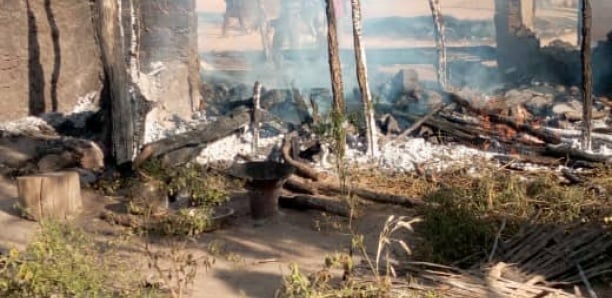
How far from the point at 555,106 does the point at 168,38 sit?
5.65m

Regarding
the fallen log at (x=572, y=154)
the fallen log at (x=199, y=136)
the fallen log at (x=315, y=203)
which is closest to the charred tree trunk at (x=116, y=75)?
the fallen log at (x=199, y=136)

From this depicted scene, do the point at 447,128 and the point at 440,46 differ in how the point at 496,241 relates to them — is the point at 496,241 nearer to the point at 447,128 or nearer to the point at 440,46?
the point at 447,128

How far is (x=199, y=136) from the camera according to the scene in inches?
405

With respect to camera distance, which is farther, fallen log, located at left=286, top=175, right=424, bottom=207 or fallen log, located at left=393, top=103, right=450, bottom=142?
fallen log, located at left=393, top=103, right=450, bottom=142

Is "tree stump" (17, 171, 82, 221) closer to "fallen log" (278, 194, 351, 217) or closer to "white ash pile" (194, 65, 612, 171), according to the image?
"fallen log" (278, 194, 351, 217)

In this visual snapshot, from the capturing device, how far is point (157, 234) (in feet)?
25.4

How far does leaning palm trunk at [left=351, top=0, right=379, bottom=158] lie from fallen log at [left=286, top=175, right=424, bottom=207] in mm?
1283

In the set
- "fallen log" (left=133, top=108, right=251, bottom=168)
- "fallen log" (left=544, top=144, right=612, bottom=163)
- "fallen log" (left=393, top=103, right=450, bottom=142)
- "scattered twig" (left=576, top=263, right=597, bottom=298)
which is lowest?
"scattered twig" (left=576, top=263, right=597, bottom=298)

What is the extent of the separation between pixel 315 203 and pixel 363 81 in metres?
2.09

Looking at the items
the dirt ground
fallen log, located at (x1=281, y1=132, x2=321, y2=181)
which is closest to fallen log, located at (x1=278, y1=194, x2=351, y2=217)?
the dirt ground

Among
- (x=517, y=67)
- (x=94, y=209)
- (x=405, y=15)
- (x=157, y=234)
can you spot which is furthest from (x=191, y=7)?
(x=405, y=15)

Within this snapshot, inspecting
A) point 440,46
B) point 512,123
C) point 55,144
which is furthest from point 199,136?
point 440,46

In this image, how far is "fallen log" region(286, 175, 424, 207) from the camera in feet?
27.6

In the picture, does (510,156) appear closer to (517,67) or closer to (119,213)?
(119,213)
